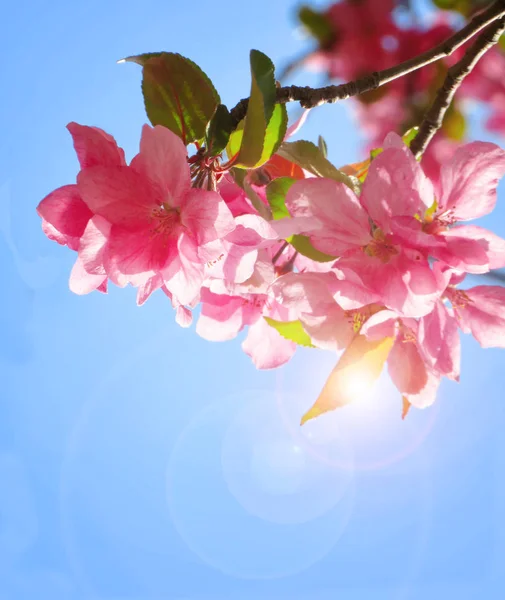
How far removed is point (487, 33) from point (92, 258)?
29.1 inches

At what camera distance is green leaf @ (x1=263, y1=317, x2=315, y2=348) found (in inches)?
39.6

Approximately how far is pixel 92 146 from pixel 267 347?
507mm

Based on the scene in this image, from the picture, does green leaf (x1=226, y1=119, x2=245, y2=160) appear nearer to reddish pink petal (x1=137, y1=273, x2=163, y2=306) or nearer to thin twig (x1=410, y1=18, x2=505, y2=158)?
reddish pink petal (x1=137, y1=273, x2=163, y2=306)

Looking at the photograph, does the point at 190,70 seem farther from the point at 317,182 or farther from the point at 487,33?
the point at 487,33

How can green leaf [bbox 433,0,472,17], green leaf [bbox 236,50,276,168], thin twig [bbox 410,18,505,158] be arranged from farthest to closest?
green leaf [bbox 433,0,472,17] → thin twig [bbox 410,18,505,158] → green leaf [bbox 236,50,276,168]

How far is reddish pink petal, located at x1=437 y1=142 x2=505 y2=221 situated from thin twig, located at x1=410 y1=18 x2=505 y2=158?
195 millimetres

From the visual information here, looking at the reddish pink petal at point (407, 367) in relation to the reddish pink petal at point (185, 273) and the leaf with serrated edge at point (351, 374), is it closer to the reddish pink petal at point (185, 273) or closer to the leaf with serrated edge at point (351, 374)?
the leaf with serrated edge at point (351, 374)

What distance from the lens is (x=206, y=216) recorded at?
2.38 feet

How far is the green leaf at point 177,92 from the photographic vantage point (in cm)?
84

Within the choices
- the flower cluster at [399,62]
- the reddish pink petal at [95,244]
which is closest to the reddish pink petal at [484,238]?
the reddish pink petal at [95,244]

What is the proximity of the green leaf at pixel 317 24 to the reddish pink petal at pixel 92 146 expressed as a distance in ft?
3.69

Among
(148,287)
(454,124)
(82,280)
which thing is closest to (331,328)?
(148,287)

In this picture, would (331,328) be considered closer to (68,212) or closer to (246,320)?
(246,320)

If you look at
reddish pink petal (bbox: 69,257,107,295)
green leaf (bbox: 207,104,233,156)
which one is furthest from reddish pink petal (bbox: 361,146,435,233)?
reddish pink petal (bbox: 69,257,107,295)
